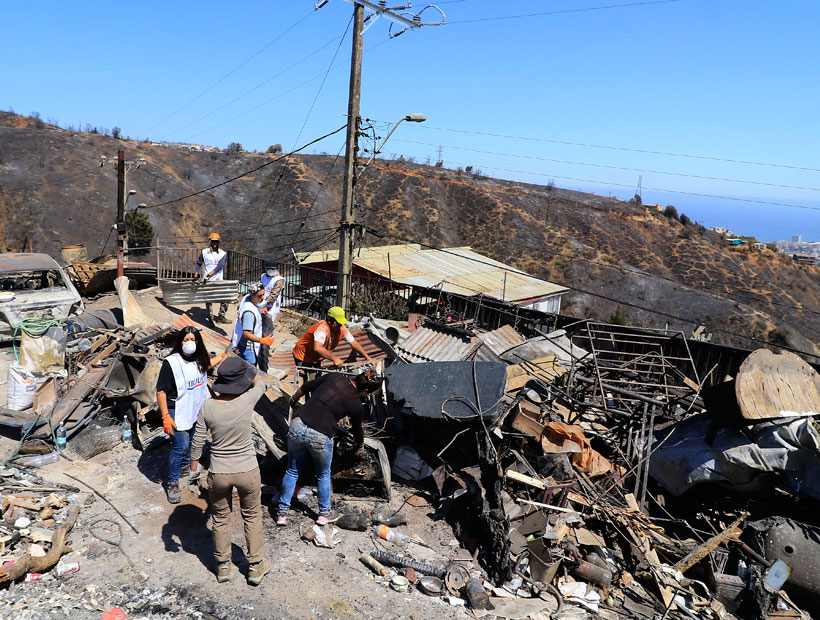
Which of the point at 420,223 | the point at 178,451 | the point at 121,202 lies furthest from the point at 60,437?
the point at 420,223

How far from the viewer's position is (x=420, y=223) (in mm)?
45500

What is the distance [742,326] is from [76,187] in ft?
137

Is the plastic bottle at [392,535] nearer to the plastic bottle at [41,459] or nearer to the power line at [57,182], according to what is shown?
the plastic bottle at [41,459]

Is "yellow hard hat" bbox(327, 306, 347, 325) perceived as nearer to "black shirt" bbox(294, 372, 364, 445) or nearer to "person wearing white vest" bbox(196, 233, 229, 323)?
"black shirt" bbox(294, 372, 364, 445)

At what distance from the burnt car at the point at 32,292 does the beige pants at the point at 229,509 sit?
741 cm

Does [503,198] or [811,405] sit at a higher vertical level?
[503,198]

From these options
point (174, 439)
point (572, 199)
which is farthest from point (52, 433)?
point (572, 199)

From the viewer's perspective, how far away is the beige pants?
13.2 feet

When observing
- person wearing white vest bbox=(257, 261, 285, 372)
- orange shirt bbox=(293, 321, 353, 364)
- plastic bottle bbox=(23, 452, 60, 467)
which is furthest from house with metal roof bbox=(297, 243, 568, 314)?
plastic bottle bbox=(23, 452, 60, 467)

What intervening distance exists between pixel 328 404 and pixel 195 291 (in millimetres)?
7207

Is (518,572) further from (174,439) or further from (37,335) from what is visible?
(37,335)

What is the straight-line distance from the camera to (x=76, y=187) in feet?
119

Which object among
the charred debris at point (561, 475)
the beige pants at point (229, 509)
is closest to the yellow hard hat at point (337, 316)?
the charred debris at point (561, 475)

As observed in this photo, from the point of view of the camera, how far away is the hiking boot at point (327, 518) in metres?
5.03
